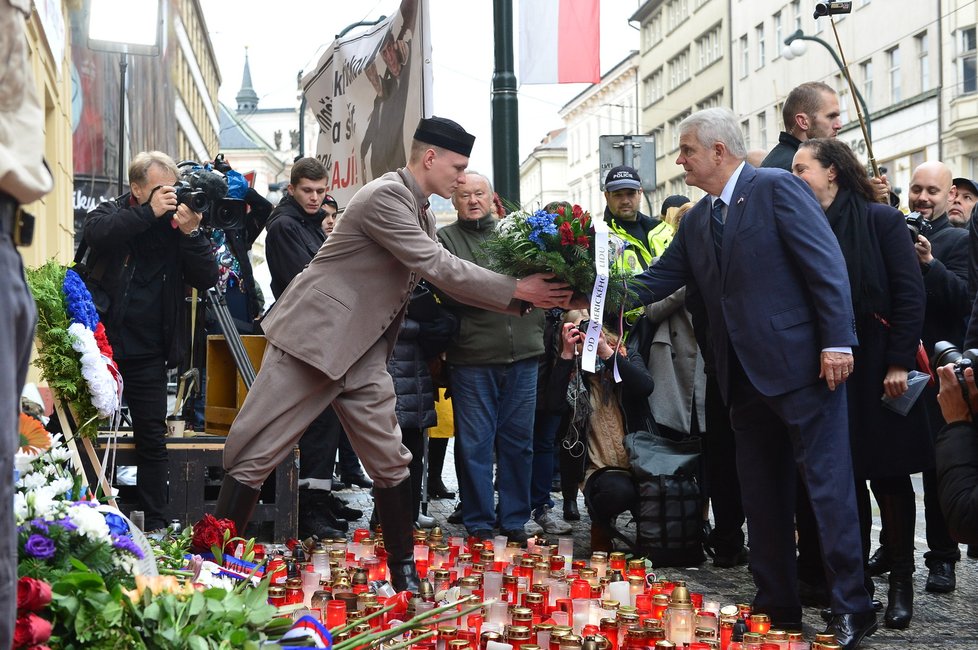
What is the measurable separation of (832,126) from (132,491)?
4446mm

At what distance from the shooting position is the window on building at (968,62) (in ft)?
124

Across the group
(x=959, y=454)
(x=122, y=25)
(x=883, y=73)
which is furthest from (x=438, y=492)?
(x=883, y=73)

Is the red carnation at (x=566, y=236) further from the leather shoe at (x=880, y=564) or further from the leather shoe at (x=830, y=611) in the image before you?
the leather shoe at (x=880, y=564)

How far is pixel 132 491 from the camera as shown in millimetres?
7609

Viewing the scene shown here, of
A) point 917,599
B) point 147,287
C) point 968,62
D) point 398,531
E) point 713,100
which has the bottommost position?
point 917,599

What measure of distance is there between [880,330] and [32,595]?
4.27 m

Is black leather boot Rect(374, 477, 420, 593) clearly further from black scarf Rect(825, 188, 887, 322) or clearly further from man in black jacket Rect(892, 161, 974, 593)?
man in black jacket Rect(892, 161, 974, 593)

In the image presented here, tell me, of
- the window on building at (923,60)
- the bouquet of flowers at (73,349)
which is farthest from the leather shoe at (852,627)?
the window on building at (923,60)

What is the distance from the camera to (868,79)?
4538 cm

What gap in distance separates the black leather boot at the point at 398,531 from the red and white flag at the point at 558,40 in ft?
14.8

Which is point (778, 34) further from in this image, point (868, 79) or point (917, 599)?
point (917, 599)

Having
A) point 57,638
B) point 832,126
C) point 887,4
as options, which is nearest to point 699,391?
point 832,126

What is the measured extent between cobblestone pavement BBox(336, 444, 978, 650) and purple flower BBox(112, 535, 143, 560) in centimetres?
329

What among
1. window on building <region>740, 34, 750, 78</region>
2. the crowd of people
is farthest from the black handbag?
window on building <region>740, 34, 750, 78</region>
